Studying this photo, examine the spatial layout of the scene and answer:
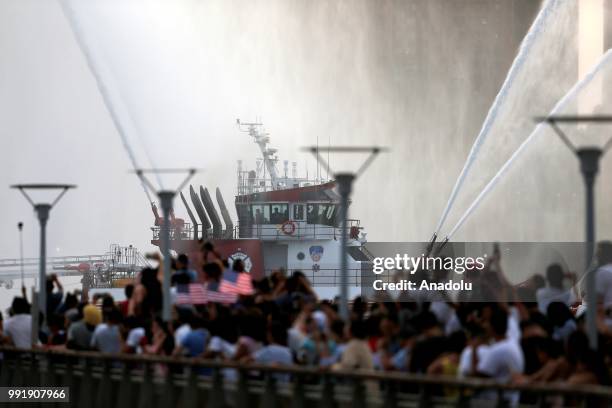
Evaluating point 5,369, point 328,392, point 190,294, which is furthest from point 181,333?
point 5,369

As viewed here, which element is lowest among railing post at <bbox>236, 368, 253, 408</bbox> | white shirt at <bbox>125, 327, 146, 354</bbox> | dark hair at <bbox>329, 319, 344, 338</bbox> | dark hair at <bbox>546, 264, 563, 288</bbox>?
railing post at <bbox>236, 368, 253, 408</bbox>

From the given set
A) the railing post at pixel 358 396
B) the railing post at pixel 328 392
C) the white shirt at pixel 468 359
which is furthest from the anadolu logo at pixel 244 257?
the white shirt at pixel 468 359

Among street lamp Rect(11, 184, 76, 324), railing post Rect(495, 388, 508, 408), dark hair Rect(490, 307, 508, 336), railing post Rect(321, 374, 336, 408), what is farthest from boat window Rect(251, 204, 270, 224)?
railing post Rect(495, 388, 508, 408)

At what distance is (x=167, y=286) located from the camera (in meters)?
21.8

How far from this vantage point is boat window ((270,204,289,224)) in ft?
190

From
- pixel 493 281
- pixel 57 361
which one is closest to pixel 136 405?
pixel 57 361

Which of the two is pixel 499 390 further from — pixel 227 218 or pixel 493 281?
pixel 227 218

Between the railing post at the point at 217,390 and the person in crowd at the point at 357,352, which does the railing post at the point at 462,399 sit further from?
the railing post at the point at 217,390

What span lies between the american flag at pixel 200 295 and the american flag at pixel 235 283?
0.10 m

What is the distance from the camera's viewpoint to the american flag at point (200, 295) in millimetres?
21859

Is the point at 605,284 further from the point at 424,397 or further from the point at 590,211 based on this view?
the point at 424,397

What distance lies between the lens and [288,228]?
57.2 metres

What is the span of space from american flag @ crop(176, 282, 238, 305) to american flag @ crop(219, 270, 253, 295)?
0.32ft

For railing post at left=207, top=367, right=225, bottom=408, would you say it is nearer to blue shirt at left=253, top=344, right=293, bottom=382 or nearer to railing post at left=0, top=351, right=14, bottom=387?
blue shirt at left=253, top=344, right=293, bottom=382
